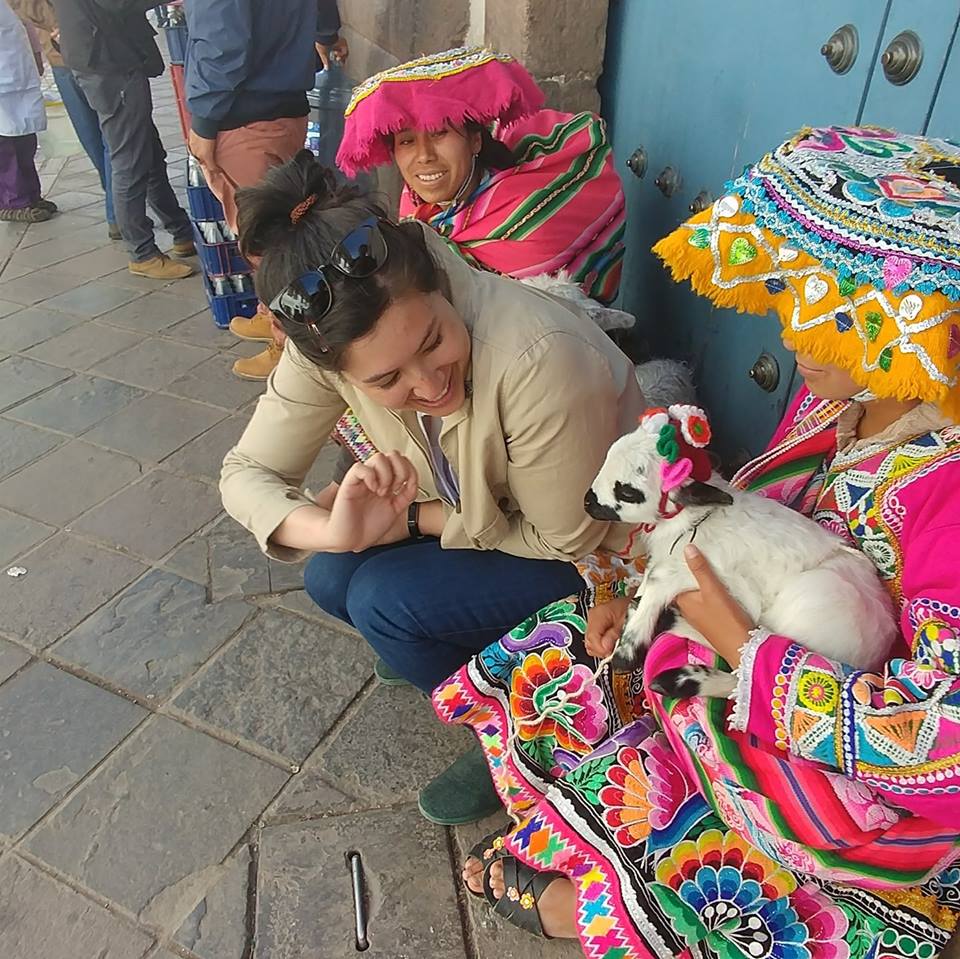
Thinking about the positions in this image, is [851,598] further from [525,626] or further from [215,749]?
[215,749]

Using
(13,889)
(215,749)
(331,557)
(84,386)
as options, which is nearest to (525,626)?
(331,557)

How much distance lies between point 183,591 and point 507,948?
5.26 ft

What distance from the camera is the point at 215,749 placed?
223cm

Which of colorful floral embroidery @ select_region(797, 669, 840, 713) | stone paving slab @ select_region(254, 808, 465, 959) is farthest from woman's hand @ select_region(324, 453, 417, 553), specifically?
colorful floral embroidery @ select_region(797, 669, 840, 713)

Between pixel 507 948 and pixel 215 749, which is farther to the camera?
pixel 215 749

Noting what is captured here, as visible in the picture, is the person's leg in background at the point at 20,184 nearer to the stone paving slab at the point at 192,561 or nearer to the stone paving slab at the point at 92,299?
the stone paving slab at the point at 92,299

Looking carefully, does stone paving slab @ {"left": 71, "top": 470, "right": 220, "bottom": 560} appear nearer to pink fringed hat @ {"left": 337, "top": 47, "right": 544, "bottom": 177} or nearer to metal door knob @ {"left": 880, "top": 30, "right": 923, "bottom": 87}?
pink fringed hat @ {"left": 337, "top": 47, "right": 544, "bottom": 177}

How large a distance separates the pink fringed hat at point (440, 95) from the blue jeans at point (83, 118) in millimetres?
3379

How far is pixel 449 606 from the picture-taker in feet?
6.52

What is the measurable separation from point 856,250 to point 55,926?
210 centimetres

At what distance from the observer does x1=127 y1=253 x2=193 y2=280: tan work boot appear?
534 cm

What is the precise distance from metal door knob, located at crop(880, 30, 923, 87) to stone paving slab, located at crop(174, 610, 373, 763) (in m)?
2.01

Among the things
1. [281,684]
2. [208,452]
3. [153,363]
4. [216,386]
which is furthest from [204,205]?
[281,684]

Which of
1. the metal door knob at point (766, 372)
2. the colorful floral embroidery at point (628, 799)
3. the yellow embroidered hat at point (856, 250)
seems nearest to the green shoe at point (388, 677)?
the colorful floral embroidery at point (628, 799)
